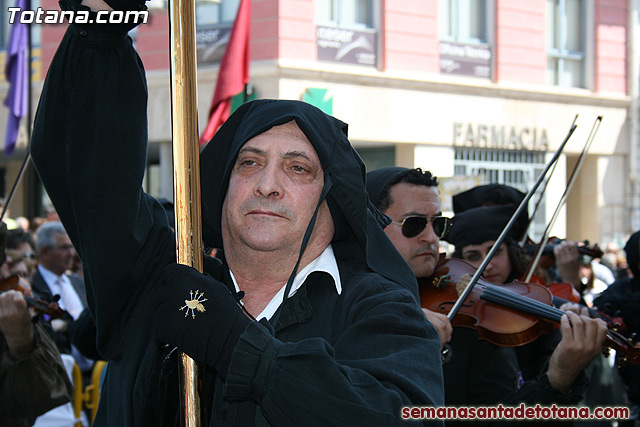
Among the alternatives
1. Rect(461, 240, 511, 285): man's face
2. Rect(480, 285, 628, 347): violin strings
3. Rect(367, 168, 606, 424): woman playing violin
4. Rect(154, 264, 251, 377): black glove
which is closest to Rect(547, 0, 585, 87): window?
Rect(461, 240, 511, 285): man's face

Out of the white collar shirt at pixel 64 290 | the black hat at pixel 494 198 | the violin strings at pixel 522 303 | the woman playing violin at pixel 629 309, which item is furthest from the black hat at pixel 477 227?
the white collar shirt at pixel 64 290

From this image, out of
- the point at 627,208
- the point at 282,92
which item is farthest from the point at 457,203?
the point at 627,208

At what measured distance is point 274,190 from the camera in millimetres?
2232

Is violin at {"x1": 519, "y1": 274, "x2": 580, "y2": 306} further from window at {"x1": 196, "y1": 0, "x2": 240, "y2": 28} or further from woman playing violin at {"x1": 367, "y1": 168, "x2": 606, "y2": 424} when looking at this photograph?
window at {"x1": 196, "y1": 0, "x2": 240, "y2": 28}

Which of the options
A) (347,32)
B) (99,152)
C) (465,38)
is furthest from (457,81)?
(99,152)

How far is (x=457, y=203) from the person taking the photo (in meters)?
5.49

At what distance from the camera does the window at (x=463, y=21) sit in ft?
53.3

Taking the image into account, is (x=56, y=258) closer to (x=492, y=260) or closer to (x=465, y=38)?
(x=492, y=260)

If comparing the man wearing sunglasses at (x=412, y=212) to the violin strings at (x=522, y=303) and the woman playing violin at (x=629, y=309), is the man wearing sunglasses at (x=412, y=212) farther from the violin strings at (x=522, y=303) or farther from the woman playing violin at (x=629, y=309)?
the woman playing violin at (x=629, y=309)

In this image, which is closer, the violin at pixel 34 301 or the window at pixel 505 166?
the violin at pixel 34 301

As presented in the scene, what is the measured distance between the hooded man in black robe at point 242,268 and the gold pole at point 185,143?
0.07m

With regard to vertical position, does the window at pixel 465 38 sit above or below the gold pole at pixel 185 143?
above

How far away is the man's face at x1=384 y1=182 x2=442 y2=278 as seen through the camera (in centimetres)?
388

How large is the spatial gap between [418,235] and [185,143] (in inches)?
80.0
